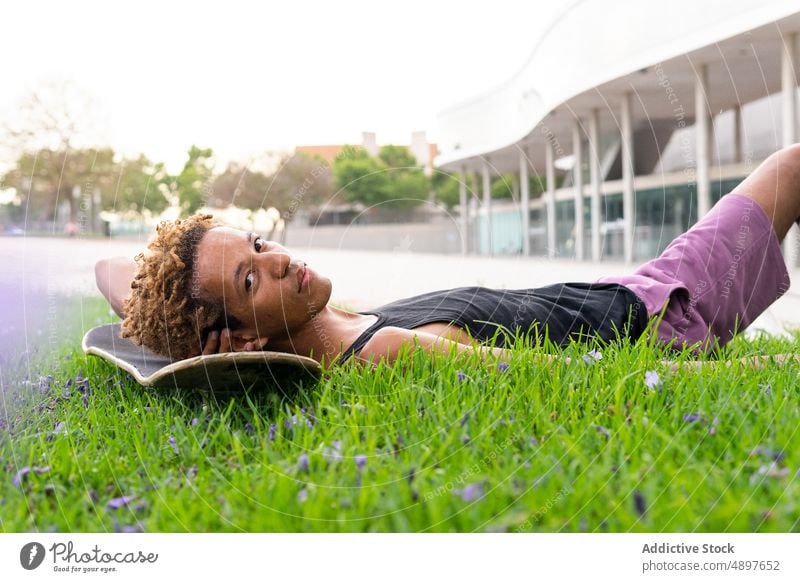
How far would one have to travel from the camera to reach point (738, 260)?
2414mm

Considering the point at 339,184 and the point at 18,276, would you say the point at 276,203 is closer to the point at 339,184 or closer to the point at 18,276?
the point at 339,184

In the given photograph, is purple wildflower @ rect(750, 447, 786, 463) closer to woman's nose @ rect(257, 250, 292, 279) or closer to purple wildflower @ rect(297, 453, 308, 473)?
purple wildflower @ rect(297, 453, 308, 473)

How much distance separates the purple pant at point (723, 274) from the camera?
233 cm

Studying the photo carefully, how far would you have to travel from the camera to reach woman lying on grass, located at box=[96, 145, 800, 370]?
6.12 ft

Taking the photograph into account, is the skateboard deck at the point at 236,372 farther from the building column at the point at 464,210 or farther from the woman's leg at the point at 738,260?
the woman's leg at the point at 738,260

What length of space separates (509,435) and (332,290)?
0.85m

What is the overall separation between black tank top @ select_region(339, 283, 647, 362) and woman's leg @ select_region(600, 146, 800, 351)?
11 centimetres

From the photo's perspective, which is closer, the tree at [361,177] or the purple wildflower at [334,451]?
the purple wildflower at [334,451]

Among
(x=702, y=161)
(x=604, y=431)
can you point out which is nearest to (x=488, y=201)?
(x=604, y=431)

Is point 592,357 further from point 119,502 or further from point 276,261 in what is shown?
point 119,502

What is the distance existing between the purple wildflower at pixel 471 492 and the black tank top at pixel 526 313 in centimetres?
83

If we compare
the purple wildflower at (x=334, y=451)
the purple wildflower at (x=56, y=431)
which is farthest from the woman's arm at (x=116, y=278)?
the purple wildflower at (x=334, y=451)

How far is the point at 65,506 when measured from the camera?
51.9 inches

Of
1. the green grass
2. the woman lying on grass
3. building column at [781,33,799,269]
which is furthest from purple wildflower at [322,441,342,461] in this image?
building column at [781,33,799,269]
